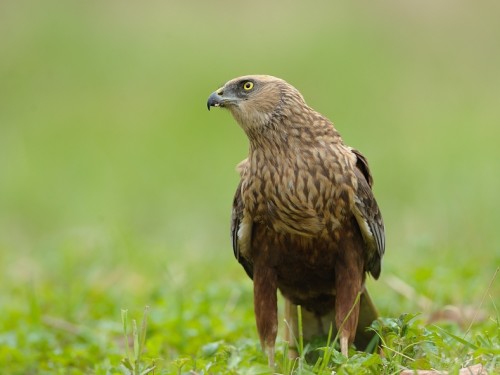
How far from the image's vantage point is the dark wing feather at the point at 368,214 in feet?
17.9

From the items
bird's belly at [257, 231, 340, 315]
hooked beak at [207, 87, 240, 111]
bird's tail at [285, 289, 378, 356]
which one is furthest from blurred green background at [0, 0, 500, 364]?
hooked beak at [207, 87, 240, 111]

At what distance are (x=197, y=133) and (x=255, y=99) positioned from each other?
10038mm

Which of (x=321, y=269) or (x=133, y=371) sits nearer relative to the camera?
(x=133, y=371)

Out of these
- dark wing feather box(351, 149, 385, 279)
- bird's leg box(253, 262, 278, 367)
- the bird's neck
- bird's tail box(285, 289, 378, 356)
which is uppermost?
the bird's neck

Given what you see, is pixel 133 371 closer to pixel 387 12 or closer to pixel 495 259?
pixel 495 259

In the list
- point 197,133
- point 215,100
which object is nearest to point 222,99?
point 215,100

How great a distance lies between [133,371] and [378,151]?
355 inches

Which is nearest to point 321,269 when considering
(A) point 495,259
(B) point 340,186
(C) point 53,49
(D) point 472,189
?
(B) point 340,186

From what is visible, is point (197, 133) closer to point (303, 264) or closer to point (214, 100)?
point (214, 100)

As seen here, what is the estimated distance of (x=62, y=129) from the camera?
16.6m

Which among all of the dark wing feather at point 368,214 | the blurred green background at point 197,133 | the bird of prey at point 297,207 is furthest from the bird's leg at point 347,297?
the blurred green background at point 197,133

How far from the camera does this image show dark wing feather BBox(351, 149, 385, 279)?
17.9 feet

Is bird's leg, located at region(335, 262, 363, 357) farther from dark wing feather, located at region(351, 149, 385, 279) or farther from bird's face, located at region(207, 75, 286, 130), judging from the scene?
bird's face, located at region(207, 75, 286, 130)

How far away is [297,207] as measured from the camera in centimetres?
527
